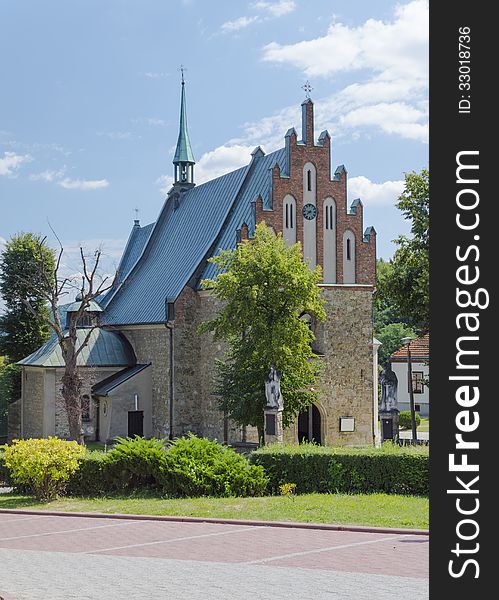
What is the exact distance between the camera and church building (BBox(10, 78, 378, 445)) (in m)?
34.6

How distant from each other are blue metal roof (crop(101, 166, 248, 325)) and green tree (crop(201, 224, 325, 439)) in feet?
28.1

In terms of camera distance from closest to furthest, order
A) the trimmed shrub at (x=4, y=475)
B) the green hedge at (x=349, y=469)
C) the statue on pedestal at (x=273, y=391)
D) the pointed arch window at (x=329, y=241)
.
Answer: the green hedge at (x=349, y=469) → the trimmed shrub at (x=4, y=475) → the statue on pedestal at (x=273, y=391) → the pointed arch window at (x=329, y=241)

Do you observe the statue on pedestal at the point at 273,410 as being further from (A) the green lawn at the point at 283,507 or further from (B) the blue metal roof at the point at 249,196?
(B) the blue metal roof at the point at 249,196

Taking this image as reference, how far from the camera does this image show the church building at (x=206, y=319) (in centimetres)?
3456

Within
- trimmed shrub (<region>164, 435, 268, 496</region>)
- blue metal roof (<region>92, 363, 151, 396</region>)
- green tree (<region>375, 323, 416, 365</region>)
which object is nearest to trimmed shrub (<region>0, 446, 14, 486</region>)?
trimmed shrub (<region>164, 435, 268, 496</region>)

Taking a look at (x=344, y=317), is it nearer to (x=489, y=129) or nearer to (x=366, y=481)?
(x=366, y=481)

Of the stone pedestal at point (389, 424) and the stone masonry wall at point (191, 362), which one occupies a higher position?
the stone masonry wall at point (191, 362)

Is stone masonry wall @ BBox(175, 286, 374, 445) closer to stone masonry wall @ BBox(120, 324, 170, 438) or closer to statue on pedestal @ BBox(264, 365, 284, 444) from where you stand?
stone masonry wall @ BBox(120, 324, 170, 438)

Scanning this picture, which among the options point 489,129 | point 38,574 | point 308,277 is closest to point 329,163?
point 308,277

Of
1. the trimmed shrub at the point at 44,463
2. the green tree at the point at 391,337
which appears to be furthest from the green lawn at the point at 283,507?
the green tree at the point at 391,337

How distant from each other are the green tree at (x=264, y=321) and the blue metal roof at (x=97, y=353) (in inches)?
503

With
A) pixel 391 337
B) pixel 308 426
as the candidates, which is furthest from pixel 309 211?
pixel 391 337

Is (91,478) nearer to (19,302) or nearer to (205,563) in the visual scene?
(205,563)

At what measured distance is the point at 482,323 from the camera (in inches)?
228
